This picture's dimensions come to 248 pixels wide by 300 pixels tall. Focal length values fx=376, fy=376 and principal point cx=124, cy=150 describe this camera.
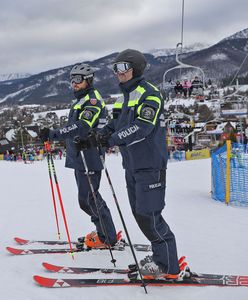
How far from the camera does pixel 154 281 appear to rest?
3424 mm

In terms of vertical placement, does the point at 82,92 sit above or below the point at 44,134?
above

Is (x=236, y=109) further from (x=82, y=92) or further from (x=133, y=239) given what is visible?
(x=82, y=92)

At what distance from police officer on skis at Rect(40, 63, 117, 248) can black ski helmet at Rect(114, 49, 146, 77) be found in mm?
923

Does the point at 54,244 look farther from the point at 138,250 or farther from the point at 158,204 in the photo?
the point at 158,204

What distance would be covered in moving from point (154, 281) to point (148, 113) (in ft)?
5.04

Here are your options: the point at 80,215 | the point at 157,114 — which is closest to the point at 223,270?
the point at 157,114

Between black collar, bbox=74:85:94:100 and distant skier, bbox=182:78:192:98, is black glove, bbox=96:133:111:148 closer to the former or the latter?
black collar, bbox=74:85:94:100

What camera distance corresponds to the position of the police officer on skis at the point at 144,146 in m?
3.15

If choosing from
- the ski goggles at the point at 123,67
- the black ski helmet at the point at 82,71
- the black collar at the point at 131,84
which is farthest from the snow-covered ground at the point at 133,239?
the black ski helmet at the point at 82,71

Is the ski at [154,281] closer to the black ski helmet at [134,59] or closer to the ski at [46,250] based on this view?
the ski at [46,250]

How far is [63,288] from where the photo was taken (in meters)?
3.39

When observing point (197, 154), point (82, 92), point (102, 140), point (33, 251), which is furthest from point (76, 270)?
point (197, 154)

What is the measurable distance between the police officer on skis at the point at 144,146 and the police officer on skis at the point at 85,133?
0.75 m

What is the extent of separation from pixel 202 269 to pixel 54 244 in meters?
1.97
